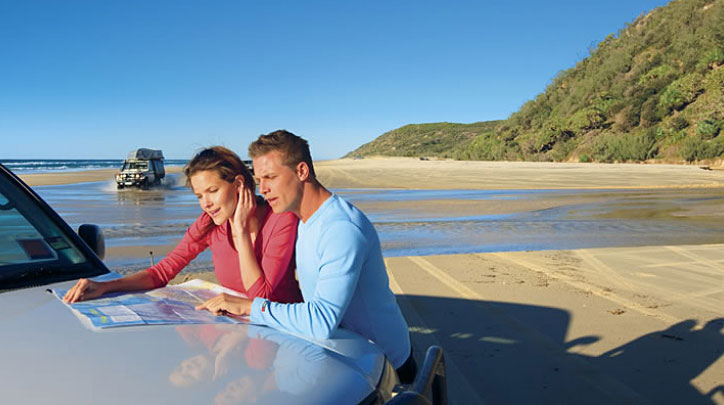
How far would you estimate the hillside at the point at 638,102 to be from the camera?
39844mm

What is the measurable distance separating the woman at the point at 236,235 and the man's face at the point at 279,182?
12.5 inches

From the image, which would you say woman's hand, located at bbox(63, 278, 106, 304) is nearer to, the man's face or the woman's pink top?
the woman's pink top

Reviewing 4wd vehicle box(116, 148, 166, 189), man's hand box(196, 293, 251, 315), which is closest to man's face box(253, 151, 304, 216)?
man's hand box(196, 293, 251, 315)

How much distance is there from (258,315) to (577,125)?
5288 centimetres

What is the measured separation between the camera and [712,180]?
25641mm

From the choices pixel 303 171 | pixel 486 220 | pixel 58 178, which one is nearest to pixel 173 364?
pixel 303 171

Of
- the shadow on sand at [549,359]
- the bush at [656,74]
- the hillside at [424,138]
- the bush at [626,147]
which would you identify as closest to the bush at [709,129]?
the bush at [626,147]

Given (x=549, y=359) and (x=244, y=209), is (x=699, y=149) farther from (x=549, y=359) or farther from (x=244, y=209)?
(x=244, y=209)

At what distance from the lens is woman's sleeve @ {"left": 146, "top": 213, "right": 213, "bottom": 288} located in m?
2.98

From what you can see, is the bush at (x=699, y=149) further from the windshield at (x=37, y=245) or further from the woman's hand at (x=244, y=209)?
the windshield at (x=37, y=245)

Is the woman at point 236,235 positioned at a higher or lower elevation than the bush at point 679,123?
lower

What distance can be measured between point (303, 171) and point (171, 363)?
1010mm

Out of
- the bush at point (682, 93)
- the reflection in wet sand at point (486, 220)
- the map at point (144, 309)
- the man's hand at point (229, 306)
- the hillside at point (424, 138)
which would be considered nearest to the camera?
the map at point (144, 309)

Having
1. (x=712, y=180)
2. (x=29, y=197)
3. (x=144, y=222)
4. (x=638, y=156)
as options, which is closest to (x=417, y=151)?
(x=638, y=156)
